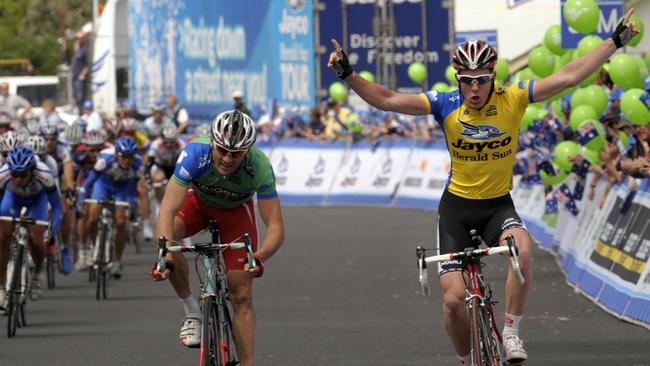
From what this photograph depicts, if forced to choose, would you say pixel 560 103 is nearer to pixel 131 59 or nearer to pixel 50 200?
pixel 50 200

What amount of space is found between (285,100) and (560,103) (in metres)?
17.5

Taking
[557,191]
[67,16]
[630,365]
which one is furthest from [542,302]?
[67,16]

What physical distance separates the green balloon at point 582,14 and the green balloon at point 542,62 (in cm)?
116

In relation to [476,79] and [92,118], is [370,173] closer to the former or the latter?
[92,118]

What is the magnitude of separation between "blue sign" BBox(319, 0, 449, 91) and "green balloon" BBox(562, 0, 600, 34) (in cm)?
1449

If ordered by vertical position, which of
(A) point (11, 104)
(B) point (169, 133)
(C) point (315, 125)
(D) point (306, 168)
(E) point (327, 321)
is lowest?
(D) point (306, 168)

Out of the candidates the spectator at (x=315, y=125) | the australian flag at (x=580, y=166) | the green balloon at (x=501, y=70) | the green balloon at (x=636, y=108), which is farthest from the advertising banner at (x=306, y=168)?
the green balloon at (x=636, y=108)

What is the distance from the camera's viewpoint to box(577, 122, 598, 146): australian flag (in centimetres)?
1636

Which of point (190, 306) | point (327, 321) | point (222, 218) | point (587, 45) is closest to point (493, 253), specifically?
point (222, 218)

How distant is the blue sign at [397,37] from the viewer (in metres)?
32.3

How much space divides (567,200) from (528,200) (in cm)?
519

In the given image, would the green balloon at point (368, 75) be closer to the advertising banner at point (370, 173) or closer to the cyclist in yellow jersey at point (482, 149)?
the advertising banner at point (370, 173)

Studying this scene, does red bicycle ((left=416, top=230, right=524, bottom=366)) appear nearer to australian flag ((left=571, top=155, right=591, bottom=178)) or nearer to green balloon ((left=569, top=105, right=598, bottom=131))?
green balloon ((left=569, top=105, right=598, bottom=131))

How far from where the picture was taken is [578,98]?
56.4ft
